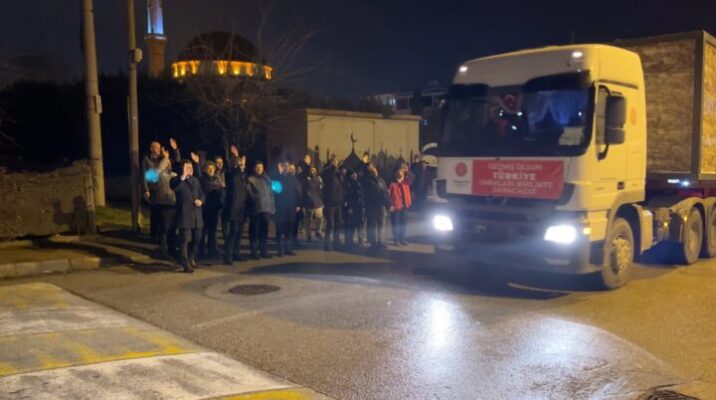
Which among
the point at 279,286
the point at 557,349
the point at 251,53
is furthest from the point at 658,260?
the point at 251,53

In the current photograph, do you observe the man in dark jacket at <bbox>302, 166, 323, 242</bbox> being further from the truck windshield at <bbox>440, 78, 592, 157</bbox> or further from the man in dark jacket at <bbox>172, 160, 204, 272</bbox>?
the truck windshield at <bbox>440, 78, 592, 157</bbox>

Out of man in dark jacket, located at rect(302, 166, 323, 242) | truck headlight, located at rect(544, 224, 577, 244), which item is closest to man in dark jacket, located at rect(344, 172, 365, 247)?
man in dark jacket, located at rect(302, 166, 323, 242)

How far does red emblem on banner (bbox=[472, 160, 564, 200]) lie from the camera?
7855 millimetres

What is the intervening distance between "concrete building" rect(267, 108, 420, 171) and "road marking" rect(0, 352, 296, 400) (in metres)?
10.9

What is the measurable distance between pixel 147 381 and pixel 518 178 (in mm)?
5261

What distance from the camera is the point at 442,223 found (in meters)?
9.08

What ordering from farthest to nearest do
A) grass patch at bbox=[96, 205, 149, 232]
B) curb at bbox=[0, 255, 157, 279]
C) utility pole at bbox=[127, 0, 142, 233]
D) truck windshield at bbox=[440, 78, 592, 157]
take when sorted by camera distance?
grass patch at bbox=[96, 205, 149, 232] → utility pole at bbox=[127, 0, 142, 233] → curb at bbox=[0, 255, 157, 279] → truck windshield at bbox=[440, 78, 592, 157]

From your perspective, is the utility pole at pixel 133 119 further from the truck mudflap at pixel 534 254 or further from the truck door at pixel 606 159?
the truck door at pixel 606 159

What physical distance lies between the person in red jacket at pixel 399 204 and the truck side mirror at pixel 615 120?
5481mm

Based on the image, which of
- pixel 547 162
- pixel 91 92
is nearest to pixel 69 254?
pixel 91 92

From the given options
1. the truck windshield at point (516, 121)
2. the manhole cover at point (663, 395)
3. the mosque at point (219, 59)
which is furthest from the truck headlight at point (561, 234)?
the mosque at point (219, 59)

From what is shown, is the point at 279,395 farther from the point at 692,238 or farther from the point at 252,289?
the point at 692,238

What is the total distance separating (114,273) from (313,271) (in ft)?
10.6

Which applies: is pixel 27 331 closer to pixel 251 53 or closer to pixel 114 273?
pixel 114 273
